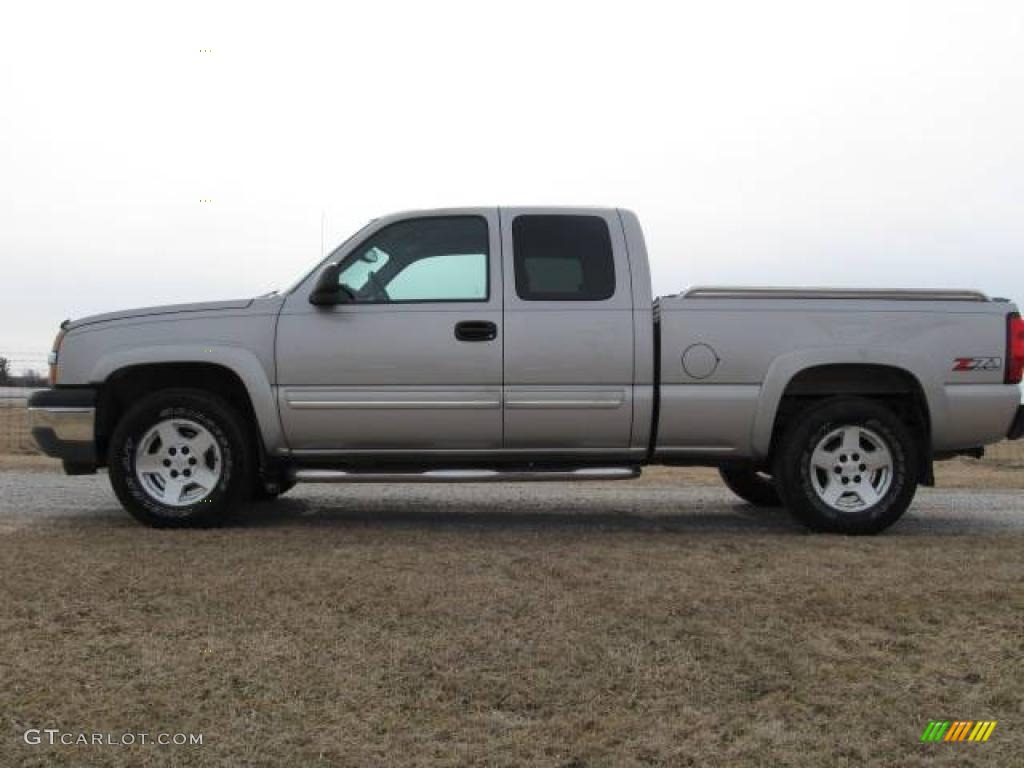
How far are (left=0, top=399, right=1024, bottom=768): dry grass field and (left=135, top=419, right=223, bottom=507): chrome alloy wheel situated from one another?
717mm

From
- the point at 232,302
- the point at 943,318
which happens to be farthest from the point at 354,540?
the point at 943,318

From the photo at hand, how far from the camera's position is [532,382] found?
17.9ft

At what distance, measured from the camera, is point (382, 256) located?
5.72 metres

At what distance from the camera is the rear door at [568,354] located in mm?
5445

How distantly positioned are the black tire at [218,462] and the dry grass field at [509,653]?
619 mm

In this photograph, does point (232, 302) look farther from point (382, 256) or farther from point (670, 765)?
point (670, 765)

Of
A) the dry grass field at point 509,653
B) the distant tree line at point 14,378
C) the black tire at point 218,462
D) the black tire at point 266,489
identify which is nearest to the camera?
the dry grass field at point 509,653

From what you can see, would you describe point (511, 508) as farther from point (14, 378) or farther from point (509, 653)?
point (14, 378)

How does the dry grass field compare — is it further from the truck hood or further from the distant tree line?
the distant tree line

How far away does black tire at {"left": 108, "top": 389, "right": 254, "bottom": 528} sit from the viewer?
540cm

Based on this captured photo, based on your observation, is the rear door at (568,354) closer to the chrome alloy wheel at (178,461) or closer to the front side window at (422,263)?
the front side window at (422,263)

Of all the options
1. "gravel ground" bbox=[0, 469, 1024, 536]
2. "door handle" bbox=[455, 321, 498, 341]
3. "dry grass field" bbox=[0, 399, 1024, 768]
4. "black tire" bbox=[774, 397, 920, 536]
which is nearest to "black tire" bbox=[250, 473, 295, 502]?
"gravel ground" bbox=[0, 469, 1024, 536]

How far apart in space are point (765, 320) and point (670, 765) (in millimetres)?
3548

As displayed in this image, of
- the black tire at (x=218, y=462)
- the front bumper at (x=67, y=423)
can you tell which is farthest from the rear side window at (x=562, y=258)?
the front bumper at (x=67, y=423)
